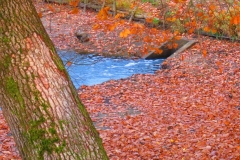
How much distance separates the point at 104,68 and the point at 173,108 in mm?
4864

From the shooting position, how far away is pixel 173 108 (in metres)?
9.05

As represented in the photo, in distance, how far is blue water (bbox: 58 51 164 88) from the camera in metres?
12.4

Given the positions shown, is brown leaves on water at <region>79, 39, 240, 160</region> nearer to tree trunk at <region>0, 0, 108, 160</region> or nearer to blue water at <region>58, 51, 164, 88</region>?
blue water at <region>58, 51, 164, 88</region>

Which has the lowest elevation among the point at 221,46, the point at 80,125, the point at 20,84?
the point at 221,46

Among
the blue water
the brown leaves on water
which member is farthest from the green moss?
the blue water

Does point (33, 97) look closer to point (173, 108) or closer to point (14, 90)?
point (14, 90)

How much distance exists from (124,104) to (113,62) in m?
4.38

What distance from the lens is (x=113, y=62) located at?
13969 mm

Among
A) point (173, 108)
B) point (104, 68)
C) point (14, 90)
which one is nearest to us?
point (14, 90)

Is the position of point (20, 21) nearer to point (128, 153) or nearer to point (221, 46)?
point (128, 153)

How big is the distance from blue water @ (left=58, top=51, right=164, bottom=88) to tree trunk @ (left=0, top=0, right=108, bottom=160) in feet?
30.9

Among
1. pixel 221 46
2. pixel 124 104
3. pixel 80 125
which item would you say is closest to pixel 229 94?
pixel 124 104

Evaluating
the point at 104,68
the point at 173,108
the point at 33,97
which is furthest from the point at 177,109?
the point at 33,97

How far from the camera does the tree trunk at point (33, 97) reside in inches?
94.0
